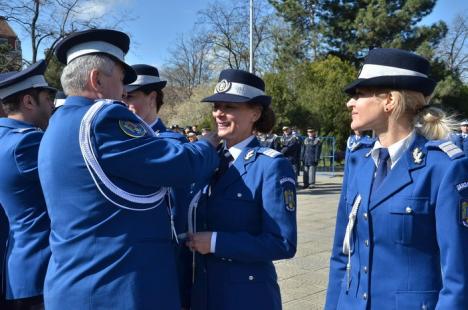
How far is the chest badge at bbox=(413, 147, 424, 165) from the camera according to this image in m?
2.13

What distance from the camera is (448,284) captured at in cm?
193

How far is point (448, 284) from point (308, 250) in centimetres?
529

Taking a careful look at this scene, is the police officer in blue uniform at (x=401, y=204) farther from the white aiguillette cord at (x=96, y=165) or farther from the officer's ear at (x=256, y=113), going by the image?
the white aiguillette cord at (x=96, y=165)

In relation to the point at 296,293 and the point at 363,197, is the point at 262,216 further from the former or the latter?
the point at 296,293

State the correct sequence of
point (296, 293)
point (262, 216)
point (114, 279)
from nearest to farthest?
point (114, 279) < point (262, 216) < point (296, 293)

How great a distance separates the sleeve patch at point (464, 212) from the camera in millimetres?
1950

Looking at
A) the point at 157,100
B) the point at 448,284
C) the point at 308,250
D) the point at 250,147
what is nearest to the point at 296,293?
the point at 308,250

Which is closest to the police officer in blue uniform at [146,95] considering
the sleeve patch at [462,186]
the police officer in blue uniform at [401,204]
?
the police officer in blue uniform at [401,204]

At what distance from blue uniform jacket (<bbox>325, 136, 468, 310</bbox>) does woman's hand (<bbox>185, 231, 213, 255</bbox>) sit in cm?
68

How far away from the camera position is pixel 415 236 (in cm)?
205

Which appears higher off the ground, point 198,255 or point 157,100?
point 157,100

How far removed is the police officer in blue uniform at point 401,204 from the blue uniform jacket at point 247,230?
12.3 inches

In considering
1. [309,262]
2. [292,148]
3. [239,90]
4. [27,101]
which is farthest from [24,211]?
[292,148]

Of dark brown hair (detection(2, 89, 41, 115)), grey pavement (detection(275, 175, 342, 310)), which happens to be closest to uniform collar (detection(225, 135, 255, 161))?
dark brown hair (detection(2, 89, 41, 115))
